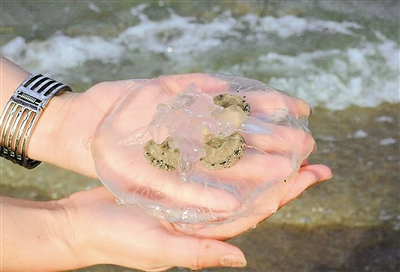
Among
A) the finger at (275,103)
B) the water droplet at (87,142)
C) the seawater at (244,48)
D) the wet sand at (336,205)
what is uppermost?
the finger at (275,103)

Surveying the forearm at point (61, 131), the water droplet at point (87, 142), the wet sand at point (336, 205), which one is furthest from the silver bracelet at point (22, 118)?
the wet sand at point (336, 205)

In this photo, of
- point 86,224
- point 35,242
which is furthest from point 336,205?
point 35,242

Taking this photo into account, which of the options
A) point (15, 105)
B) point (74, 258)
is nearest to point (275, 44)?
point (15, 105)

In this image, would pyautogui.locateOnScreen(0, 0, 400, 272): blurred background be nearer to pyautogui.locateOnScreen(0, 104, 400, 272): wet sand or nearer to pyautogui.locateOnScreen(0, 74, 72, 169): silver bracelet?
pyautogui.locateOnScreen(0, 104, 400, 272): wet sand

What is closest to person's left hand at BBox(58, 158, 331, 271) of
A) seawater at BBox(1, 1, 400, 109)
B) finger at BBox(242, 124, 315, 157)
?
finger at BBox(242, 124, 315, 157)

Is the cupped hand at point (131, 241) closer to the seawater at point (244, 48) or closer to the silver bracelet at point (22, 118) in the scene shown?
the silver bracelet at point (22, 118)
